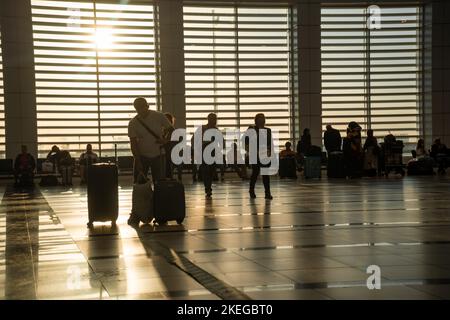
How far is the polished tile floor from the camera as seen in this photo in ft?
16.1

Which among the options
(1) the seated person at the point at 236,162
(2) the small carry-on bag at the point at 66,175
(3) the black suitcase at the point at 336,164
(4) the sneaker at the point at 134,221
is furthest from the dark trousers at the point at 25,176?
(4) the sneaker at the point at 134,221

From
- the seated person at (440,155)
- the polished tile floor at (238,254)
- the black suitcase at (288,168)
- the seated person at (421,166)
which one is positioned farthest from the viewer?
the seated person at (440,155)

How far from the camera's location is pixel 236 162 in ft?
75.6

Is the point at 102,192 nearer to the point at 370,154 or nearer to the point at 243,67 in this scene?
the point at 370,154

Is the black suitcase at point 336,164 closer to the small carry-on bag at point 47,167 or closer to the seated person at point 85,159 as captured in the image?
the seated person at point 85,159

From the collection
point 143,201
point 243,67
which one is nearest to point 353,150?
point 243,67

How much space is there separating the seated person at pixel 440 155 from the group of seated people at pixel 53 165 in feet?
37.5

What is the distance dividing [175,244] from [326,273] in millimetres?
2287

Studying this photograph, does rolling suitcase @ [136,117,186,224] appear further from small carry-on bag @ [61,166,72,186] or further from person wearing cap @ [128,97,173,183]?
small carry-on bag @ [61,166,72,186]

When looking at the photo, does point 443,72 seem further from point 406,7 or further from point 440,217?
point 440,217

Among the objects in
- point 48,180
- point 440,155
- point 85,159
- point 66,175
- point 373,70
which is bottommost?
point 48,180

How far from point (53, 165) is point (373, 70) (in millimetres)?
12930

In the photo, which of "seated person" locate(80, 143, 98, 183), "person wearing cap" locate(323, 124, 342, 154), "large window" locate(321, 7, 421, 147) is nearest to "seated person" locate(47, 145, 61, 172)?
"seated person" locate(80, 143, 98, 183)

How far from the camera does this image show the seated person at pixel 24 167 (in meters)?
20.7
